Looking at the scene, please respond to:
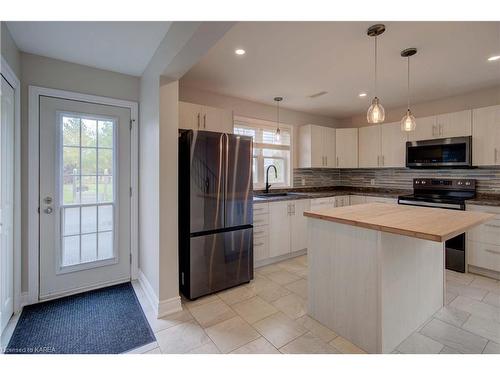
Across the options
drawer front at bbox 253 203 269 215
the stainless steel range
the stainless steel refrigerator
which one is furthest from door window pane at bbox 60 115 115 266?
the stainless steel range

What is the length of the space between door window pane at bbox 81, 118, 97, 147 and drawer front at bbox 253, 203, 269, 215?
1.92 metres

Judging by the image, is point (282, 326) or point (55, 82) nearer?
point (282, 326)

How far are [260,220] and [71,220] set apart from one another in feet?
6.81

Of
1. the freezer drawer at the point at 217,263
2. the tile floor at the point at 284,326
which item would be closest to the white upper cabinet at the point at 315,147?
the freezer drawer at the point at 217,263

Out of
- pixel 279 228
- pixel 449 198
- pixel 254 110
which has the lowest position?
pixel 279 228

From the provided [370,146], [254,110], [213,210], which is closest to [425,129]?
[370,146]

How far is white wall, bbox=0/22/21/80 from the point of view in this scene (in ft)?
5.91

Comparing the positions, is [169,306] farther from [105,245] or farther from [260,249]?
[260,249]

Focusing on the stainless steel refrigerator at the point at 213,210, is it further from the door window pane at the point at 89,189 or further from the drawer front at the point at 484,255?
the drawer front at the point at 484,255

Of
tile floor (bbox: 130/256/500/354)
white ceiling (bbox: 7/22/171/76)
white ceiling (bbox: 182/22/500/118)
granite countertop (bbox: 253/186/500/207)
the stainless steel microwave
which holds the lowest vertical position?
tile floor (bbox: 130/256/500/354)

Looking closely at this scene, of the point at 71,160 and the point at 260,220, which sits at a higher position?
the point at 71,160

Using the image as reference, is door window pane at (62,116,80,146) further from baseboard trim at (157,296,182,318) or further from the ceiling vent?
the ceiling vent

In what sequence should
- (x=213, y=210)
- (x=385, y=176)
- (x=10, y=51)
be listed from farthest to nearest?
1. (x=385, y=176)
2. (x=213, y=210)
3. (x=10, y=51)

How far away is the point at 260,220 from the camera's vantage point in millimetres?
3188
